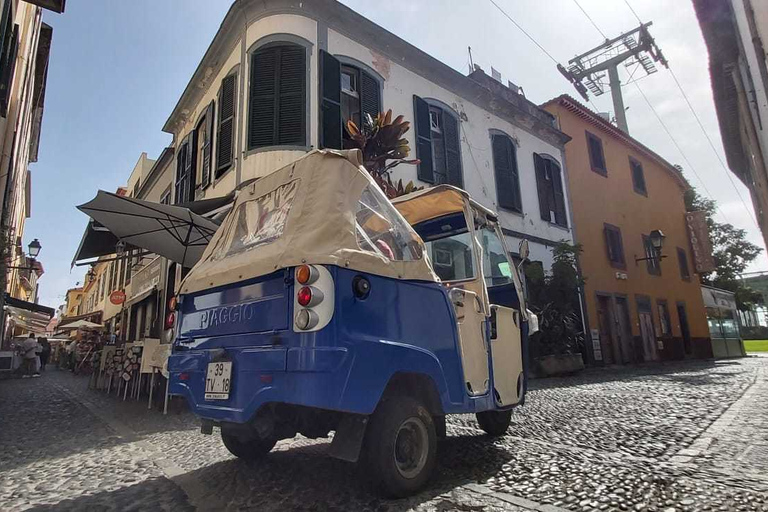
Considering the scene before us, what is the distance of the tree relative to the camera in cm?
3081

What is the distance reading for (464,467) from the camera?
3.31 meters

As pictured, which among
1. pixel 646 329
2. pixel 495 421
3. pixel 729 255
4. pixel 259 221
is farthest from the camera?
pixel 729 255

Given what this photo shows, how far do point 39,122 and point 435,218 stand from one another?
21.2 metres

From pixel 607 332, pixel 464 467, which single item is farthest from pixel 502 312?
pixel 607 332

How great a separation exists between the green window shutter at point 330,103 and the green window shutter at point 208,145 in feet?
11.1

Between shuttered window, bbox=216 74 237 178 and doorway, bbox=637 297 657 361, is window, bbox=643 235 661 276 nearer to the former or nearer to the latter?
doorway, bbox=637 297 657 361

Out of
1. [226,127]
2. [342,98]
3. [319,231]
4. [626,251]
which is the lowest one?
[319,231]

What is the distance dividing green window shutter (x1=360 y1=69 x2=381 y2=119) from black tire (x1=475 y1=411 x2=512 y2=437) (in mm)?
7690

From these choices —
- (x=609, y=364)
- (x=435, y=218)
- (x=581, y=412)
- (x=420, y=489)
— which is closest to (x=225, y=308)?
(x=420, y=489)

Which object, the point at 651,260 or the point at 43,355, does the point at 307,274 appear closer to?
the point at 651,260

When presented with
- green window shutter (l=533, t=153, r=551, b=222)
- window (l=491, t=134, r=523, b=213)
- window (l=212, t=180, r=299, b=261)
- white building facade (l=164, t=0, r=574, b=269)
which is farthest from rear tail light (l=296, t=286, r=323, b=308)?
green window shutter (l=533, t=153, r=551, b=222)

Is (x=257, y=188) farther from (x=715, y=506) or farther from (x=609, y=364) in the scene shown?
(x=609, y=364)

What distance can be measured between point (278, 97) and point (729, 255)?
36127 mm

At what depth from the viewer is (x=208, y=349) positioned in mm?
2861
